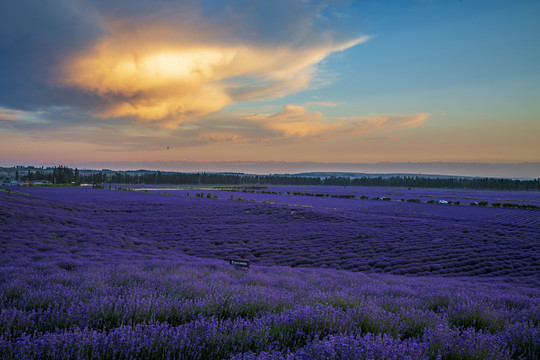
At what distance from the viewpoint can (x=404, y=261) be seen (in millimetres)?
16906

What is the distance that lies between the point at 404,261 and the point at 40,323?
1753 cm

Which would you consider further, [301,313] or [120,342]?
[301,313]

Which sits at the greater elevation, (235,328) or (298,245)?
(235,328)

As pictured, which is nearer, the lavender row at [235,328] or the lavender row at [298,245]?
the lavender row at [235,328]

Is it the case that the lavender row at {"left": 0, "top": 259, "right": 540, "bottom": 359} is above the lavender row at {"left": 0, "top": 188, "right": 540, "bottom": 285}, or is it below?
above

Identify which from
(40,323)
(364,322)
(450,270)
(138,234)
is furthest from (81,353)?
(138,234)

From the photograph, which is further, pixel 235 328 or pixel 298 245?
pixel 298 245

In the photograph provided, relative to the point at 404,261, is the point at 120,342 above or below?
above

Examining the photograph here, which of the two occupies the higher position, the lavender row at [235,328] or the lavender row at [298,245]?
the lavender row at [235,328]

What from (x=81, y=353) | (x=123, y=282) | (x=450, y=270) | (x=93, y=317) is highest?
(x=81, y=353)

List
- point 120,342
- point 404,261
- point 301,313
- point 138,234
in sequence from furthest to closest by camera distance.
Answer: point 138,234, point 404,261, point 301,313, point 120,342

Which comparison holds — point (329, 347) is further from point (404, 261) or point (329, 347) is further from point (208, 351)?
point (404, 261)

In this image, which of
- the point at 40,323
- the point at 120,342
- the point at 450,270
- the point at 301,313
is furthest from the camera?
the point at 450,270

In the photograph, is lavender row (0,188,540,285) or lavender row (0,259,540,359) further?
lavender row (0,188,540,285)
